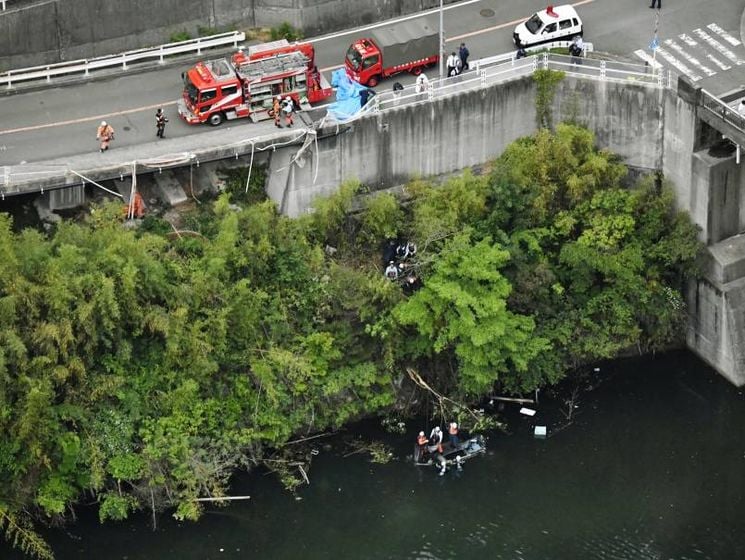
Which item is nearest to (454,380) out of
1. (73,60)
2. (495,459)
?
(495,459)

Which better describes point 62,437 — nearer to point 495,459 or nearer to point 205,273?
point 205,273

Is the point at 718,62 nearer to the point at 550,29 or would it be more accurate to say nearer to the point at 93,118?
the point at 550,29

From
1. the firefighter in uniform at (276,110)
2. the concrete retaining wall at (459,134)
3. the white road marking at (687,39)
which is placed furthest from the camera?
the white road marking at (687,39)

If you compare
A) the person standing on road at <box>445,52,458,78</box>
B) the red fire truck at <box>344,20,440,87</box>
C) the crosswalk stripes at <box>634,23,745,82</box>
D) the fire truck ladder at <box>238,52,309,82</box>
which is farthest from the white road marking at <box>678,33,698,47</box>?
the fire truck ladder at <box>238,52,309,82</box>

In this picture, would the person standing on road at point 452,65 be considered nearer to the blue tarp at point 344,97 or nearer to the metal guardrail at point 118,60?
the blue tarp at point 344,97

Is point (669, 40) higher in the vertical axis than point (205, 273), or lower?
higher

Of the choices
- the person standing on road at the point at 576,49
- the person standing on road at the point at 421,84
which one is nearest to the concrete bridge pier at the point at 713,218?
the person standing on road at the point at 576,49

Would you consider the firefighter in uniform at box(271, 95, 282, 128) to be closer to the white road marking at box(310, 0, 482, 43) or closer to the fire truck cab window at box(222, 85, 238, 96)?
the fire truck cab window at box(222, 85, 238, 96)
